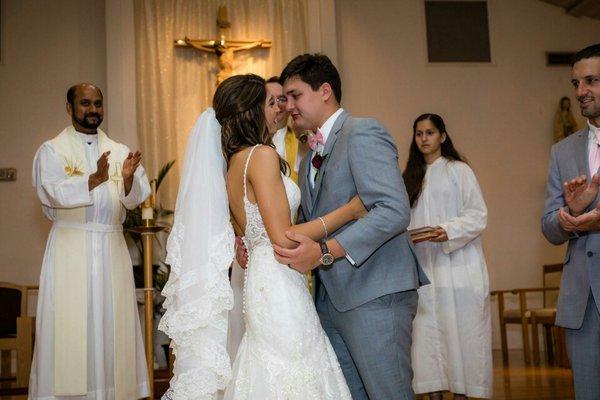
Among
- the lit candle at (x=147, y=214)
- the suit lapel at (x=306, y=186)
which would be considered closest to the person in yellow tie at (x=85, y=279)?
the lit candle at (x=147, y=214)

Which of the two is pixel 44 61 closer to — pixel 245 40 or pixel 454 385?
pixel 245 40

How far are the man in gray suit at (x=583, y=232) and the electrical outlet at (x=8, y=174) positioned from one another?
7.07 metres

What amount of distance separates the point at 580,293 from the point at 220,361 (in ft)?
5.10

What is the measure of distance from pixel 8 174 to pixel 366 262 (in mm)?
6958

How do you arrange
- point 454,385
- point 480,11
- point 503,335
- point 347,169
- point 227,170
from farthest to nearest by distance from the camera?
1. point 480,11
2. point 503,335
3. point 454,385
4. point 227,170
5. point 347,169

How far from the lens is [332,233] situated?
3115mm

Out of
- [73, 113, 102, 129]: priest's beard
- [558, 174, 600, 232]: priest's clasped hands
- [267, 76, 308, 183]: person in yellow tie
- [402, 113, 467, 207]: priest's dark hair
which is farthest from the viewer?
[73, 113, 102, 129]: priest's beard


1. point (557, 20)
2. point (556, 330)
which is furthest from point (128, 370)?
point (557, 20)

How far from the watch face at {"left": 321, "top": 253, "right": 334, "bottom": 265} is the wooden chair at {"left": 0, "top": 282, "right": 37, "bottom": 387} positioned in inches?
160

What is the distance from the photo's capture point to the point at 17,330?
6.16 m

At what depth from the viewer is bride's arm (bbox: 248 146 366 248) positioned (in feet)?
9.71

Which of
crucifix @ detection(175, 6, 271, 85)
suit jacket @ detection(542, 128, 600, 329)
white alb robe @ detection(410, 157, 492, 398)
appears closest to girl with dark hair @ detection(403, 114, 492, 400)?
white alb robe @ detection(410, 157, 492, 398)

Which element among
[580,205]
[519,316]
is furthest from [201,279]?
[519,316]

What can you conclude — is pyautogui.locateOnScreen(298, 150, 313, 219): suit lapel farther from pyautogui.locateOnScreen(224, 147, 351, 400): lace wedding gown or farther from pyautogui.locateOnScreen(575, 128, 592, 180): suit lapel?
pyautogui.locateOnScreen(575, 128, 592, 180): suit lapel
